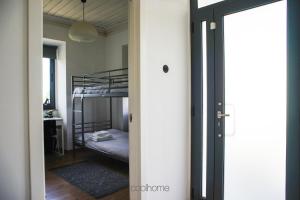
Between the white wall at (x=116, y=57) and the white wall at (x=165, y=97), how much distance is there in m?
2.54

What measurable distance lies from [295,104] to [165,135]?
1.11 metres

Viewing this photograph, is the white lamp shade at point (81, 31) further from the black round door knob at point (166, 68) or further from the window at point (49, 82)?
the window at point (49, 82)

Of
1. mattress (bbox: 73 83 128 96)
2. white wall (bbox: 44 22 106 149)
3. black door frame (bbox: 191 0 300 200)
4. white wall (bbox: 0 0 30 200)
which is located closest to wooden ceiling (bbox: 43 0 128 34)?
white wall (bbox: 44 22 106 149)

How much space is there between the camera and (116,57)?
4781 millimetres

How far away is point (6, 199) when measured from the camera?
1.14 meters

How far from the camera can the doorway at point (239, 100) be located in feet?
5.95

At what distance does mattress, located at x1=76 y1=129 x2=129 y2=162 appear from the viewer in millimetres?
3220

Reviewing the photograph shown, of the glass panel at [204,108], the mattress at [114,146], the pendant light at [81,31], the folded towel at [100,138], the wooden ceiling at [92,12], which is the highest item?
the wooden ceiling at [92,12]

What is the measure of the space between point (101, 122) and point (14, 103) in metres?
3.86

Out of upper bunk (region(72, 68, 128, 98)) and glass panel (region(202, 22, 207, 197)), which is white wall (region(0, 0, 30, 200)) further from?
upper bunk (region(72, 68, 128, 98))

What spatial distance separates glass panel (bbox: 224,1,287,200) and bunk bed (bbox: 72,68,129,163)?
164cm

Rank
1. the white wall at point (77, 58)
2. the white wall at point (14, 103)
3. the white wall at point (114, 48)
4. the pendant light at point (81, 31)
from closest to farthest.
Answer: the white wall at point (14, 103) < the pendant light at point (81, 31) < the white wall at point (77, 58) < the white wall at point (114, 48)

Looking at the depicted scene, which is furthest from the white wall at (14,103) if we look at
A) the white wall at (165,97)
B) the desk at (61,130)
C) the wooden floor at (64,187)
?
the desk at (61,130)

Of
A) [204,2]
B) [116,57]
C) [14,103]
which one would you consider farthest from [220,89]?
[116,57]
